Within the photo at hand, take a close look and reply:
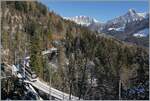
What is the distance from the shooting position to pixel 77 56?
10.4 ft

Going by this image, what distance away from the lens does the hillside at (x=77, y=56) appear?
3002 millimetres

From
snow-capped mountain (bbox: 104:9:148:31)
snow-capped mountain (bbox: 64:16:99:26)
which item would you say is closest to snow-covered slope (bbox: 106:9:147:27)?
snow-capped mountain (bbox: 104:9:148:31)

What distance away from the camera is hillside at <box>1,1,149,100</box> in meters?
3.00

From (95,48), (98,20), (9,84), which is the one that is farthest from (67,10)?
(9,84)

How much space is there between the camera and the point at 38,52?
3.10 metres

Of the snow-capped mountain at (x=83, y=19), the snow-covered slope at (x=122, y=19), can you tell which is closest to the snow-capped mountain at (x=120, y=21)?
the snow-covered slope at (x=122, y=19)

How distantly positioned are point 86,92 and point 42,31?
0.63 metres

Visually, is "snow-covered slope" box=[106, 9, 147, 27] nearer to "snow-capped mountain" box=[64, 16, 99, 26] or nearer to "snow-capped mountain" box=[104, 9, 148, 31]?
"snow-capped mountain" box=[104, 9, 148, 31]

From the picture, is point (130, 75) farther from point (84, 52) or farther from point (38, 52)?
point (38, 52)

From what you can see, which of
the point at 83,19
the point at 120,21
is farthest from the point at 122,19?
the point at 83,19

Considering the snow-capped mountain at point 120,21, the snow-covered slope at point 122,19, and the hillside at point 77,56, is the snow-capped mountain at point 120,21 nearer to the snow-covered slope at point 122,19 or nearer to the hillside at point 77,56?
the snow-covered slope at point 122,19

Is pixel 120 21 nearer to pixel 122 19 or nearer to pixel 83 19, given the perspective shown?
pixel 122 19

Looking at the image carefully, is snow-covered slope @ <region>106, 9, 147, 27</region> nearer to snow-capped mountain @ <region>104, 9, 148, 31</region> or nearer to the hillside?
snow-capped mountain @ <region>104, 9, 148, 31</region>

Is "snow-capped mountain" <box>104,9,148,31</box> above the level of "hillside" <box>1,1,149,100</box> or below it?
above
